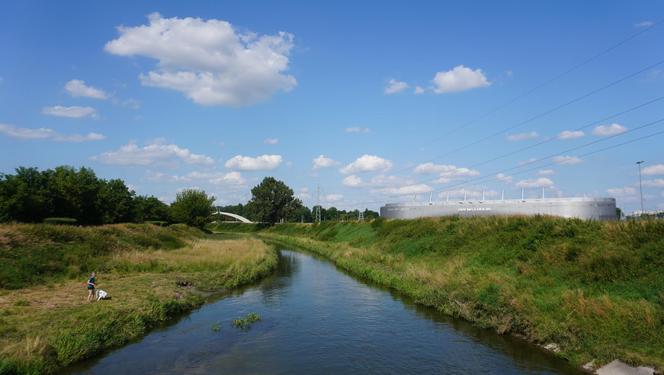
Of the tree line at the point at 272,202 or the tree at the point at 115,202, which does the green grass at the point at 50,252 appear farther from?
the tree line at the point at 272,202

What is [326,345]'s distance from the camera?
66.3 feet

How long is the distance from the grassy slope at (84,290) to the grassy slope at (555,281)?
51.3ft

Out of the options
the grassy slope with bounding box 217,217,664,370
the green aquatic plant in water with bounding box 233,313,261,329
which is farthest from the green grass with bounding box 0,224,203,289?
the grassy slope with bounding box 217,217,664,370

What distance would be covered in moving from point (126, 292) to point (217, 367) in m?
12.9

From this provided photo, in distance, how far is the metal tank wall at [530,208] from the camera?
182ft

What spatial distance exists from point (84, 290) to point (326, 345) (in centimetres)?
1698

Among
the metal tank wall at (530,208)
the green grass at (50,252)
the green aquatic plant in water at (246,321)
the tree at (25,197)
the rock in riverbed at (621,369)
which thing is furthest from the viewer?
the metal tank wall at (530,208)

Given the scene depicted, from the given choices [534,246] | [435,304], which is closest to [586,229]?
[534,246]

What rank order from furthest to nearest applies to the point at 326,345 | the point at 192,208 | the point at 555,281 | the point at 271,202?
the point at 271,202, the point at 192,208, the point at 555,281, the point at 326,345

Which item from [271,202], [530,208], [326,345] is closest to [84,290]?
[326,345]

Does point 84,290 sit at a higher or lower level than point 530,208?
lower

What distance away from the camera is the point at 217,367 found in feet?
55.2

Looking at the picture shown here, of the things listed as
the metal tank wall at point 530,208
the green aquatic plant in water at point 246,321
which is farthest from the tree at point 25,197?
the metal tank wall at point 530,208

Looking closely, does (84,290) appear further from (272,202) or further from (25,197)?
(272,202)
